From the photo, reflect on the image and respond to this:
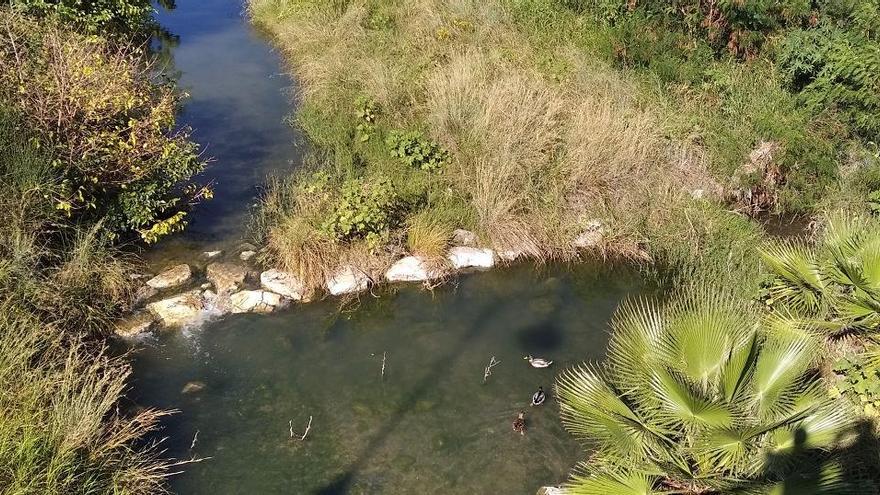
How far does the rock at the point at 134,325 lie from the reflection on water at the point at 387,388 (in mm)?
252

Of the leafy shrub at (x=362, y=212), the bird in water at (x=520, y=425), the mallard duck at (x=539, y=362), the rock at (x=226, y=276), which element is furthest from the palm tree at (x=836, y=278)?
the rock at (x=226, y=276)

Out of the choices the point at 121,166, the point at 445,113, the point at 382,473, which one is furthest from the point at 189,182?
the point at 382,473

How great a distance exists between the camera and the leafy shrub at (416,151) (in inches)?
389

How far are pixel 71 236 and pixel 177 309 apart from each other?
158cm

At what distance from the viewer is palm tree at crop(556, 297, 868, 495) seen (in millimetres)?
4266

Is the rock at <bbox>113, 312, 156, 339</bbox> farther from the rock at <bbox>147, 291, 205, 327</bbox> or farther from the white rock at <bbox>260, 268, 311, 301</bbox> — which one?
the white rock at <bbox>260, 268, 311, 301</bbox>

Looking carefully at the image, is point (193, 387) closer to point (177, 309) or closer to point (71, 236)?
point (177, 309)

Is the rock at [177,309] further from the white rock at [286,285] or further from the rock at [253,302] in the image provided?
the white rock at [286,285]

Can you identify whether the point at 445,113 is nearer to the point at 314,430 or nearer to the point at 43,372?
the point at 314,430

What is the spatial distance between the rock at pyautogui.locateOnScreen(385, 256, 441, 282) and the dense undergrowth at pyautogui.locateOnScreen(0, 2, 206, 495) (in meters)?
2.75

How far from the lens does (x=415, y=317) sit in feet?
26.8

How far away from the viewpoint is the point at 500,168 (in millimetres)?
9398

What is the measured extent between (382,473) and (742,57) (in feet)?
33.9

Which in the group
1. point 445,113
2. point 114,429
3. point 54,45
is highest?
point 54,45
